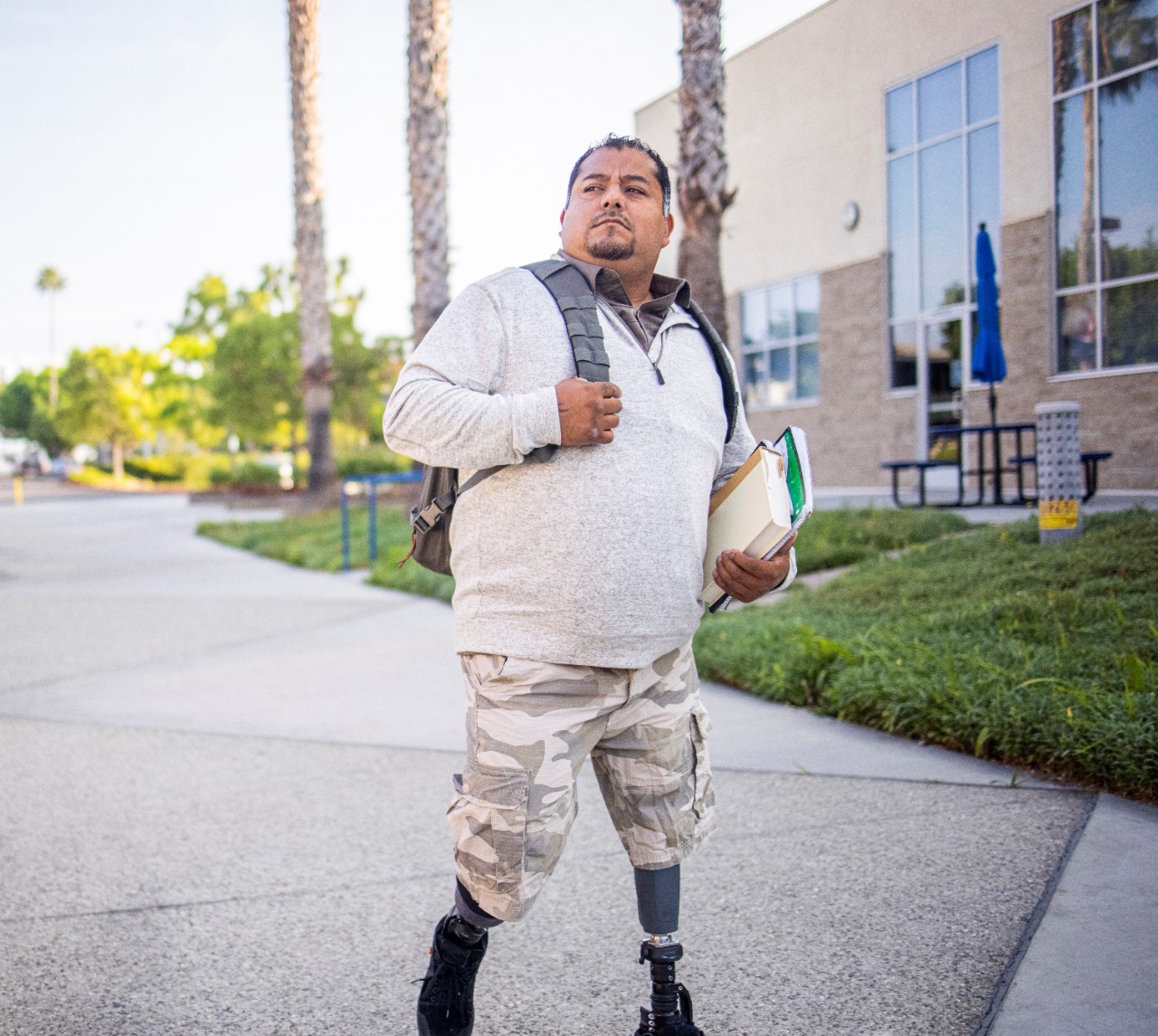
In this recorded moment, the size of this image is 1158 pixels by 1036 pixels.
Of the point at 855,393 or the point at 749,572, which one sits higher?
the point at 855,393

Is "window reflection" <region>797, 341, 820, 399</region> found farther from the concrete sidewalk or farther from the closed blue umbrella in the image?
the concrete sidewalk

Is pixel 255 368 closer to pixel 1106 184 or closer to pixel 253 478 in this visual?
pixel 253 478

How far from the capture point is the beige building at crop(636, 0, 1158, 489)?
Answer: 42.0 ft

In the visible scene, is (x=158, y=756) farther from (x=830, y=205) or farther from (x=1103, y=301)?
(x=830, y=205)

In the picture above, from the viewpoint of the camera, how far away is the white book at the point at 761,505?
7.59 ft

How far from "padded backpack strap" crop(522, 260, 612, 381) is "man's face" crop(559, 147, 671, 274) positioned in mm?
77

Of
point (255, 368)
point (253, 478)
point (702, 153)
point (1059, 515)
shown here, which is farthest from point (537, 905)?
point (255, 368)

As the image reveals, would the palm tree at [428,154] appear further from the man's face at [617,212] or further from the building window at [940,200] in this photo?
the man's face at [617,212]

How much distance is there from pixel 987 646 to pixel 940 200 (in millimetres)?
11987

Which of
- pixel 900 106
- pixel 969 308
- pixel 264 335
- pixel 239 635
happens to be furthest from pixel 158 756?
pixel 264 335

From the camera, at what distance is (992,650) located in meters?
5.23

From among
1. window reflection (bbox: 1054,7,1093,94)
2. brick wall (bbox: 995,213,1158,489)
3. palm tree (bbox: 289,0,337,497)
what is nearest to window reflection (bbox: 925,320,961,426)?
brick wall (bbox: 995,213,1158,489)

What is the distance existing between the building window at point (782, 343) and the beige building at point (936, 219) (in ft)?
0.13

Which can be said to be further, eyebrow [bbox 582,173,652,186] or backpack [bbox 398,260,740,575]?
eyebrow [bbox 582,173,652,186]
